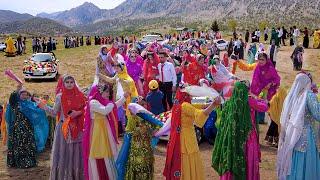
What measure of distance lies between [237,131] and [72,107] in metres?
2.41

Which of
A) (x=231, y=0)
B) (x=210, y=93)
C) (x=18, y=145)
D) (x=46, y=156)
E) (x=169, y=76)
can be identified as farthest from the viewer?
(x=231, y=0)

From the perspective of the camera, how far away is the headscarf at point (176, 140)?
628 cm

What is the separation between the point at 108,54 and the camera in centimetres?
1176

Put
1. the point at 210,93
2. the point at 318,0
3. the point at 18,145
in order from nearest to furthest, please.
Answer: the point at 210,93, the point at 18,145, the point at 318,0

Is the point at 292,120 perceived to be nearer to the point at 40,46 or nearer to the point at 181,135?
the point at 181,135

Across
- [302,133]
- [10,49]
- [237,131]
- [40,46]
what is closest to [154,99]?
[237,131]

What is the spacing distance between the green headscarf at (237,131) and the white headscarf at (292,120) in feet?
2.05

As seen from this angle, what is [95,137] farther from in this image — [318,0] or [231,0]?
[231,0]

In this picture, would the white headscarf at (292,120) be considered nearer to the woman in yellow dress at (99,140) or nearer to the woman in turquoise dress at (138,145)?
the woman in turquoise dress at (138,145)

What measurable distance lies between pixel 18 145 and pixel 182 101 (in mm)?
3730

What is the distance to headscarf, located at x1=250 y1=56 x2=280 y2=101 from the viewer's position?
983 cm

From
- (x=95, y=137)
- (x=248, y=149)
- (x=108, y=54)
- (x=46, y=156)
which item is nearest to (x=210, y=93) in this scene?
(x=248, y=149)

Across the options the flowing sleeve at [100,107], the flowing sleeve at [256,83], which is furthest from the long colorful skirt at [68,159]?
the flowing sleeve at [256,83]

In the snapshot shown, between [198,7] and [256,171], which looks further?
[198,7]
